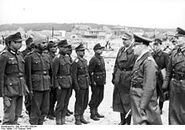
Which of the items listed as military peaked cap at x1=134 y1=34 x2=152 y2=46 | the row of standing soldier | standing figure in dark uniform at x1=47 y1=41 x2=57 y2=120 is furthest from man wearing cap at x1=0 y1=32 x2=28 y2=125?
military peaked cap at x1=134 y1=34 x2=152 y2=46

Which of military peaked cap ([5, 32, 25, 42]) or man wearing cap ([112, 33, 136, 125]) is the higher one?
military peaked cap ([5, 32, 25, 42])

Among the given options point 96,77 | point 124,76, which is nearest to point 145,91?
point 124,76

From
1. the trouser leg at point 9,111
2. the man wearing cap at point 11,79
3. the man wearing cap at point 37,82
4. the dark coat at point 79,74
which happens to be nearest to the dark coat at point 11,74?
the man wearing cap at point 11,79

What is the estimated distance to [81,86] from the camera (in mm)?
6902

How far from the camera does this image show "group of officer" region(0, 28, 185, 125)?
4.70 m

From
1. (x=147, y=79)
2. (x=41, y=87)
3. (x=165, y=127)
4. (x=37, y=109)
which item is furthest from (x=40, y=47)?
(x=165, y=127)

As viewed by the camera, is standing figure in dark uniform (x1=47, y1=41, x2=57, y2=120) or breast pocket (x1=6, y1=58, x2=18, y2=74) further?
standing figure in dark uniform (x1=47, y1=41, x2=57, y2=120)

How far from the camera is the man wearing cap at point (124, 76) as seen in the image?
257 inches

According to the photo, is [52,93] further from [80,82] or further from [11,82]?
[11,82]

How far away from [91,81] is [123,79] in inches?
47.3

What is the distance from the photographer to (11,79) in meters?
5.26

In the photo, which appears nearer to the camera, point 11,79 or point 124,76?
point 11,79

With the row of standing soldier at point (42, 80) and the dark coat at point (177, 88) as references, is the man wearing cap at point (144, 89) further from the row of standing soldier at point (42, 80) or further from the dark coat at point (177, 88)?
the row of standing soldier at point (42, 80)

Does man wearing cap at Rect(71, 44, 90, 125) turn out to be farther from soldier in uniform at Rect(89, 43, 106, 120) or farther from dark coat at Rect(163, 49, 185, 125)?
dark coat at Rect(163, 49, 185, 125)
